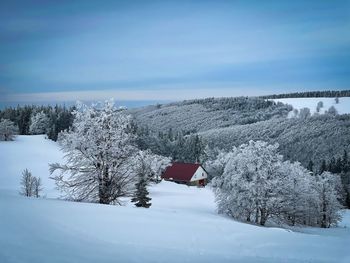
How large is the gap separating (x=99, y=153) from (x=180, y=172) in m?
58.5

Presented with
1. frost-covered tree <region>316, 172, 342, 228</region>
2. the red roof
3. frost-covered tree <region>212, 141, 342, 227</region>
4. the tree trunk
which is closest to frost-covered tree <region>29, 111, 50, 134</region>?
the red roof

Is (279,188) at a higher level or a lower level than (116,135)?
lower

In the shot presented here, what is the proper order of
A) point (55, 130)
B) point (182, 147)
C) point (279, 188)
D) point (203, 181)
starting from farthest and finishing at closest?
point (182, 147) < point (55, 130) < point (203, 181) < point (279, 188)

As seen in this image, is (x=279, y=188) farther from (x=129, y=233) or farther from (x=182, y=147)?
(x=182, y=147)

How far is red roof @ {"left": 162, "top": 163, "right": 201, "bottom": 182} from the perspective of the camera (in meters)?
75.9

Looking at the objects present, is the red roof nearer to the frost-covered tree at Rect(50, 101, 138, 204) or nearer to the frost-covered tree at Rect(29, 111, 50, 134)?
the frost-covered tree at Rect(29, 111, 50, 134)

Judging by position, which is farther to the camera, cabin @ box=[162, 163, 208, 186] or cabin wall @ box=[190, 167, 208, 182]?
cabin wall @ box=[190, 167, 208, 182]

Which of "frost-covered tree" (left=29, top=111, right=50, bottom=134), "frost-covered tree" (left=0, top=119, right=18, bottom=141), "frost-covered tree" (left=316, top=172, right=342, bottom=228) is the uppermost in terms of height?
"frost-covered tree" (left=29, top=111, right=50, bottom=134)

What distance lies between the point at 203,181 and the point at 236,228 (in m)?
66.9

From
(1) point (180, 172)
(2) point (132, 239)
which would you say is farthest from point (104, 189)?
(1) point (180, 172)

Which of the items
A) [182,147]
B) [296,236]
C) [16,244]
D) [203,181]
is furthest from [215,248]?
[182,147]

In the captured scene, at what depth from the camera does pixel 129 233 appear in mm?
11953

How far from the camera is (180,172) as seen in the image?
254 feet

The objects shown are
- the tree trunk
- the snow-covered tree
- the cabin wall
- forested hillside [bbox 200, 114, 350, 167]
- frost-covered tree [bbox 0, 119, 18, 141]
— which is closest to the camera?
the tree trunk
